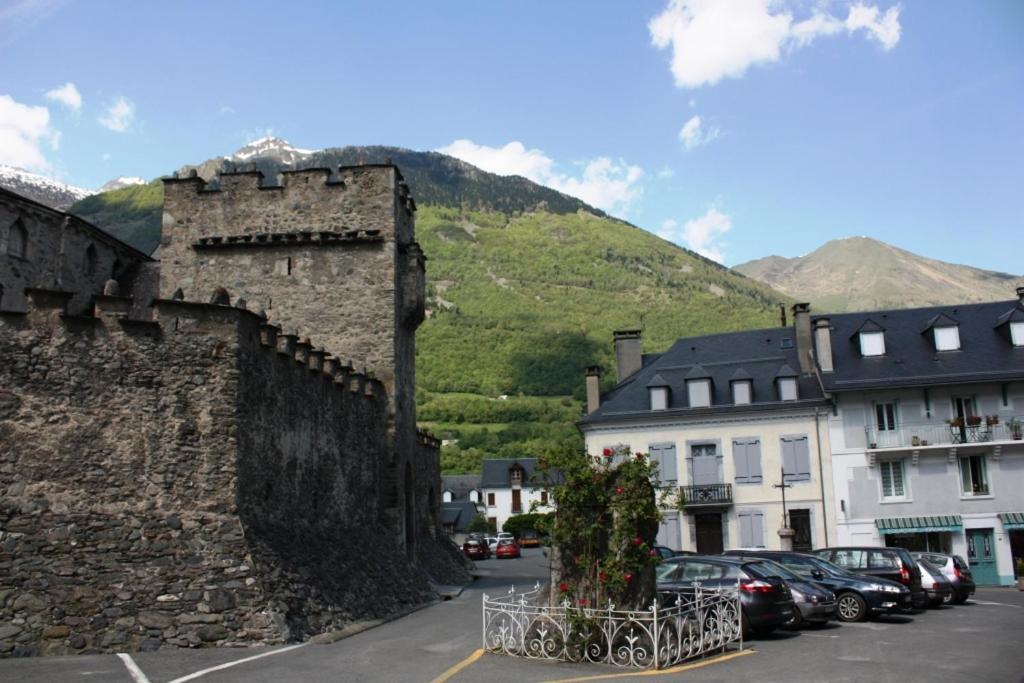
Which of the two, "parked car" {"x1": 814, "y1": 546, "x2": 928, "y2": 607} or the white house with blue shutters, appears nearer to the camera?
"parked car" {"x1": 814, "y1": 546, "x2": 928, "y2": 607}

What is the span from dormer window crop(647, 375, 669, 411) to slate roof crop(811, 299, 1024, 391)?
22.3 feet

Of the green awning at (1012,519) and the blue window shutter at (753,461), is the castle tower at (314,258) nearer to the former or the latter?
the blue window shutter at (753,461)

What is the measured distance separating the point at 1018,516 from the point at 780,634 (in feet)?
72.3

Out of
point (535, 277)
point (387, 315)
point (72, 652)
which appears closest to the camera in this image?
point (72, 652)

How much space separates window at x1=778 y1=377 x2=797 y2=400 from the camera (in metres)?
38.9

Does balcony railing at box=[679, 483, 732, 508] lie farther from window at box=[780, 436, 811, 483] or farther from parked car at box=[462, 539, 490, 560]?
parked car at box=[462, 539, 490, 560]

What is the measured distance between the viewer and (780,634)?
18.1 m

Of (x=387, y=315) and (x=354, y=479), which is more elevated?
(x=387, y=315)

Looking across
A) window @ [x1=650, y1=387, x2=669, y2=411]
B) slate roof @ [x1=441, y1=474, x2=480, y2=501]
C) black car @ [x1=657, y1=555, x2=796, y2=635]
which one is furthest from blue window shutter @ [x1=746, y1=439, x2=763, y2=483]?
slate roof @ [x1=441, y1=474, x2=480, y2=501]

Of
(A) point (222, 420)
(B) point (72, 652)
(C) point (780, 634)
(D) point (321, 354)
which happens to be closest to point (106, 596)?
(B) point (72, 652)

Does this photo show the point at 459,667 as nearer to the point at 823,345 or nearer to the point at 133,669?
the point at 133,669

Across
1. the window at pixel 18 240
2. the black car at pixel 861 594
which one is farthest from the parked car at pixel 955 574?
the window at pixel 18 240

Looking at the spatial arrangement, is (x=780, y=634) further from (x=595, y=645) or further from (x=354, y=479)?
(x=354, y=479)

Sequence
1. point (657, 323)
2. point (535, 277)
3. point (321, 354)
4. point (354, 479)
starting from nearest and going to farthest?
point (321, 354), point (354, 479), point (657, 323), point (535, 277)
